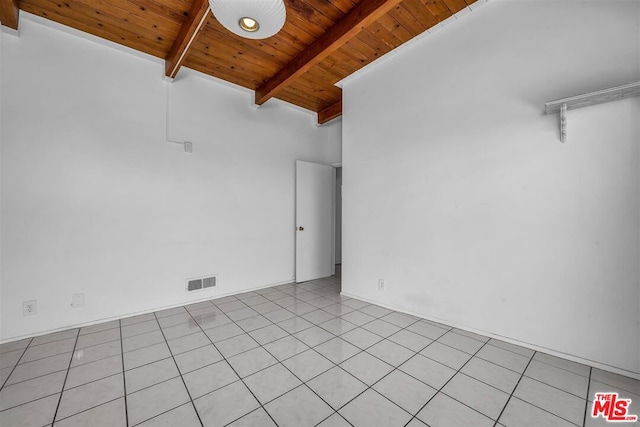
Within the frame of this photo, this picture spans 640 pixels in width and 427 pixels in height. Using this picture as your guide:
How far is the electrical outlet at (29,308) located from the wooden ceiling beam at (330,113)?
4548 mm

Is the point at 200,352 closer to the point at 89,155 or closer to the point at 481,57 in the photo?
the point at 89,155

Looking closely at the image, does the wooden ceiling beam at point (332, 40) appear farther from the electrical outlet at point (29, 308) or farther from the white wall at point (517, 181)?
the electrical outlet at point (29, 308)

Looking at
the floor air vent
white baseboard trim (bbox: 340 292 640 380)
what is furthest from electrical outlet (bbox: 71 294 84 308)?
white baseboard trim (bbox: 340 292 640 380)

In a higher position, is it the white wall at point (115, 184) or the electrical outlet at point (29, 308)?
the white wall at point (115, 184)

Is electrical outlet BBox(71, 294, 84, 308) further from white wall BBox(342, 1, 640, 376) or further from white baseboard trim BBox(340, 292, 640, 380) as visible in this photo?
white baseboard trim BBox(340, 292, 640, 380)

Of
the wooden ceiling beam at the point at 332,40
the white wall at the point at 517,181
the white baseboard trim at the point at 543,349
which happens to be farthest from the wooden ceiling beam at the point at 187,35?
the white baseboard trim at the point at 543,349

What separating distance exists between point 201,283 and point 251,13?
3.20 m

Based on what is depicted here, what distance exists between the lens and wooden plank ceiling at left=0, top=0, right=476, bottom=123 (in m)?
2.36

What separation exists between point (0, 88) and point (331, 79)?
11.7 feet

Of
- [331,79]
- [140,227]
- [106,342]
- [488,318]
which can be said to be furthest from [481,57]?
[106,342]

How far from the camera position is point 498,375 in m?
1.90

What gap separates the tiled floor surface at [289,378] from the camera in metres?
1.52

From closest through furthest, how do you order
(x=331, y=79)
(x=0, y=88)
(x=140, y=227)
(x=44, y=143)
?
(x=0, y=88) → (x=44, y=143) → (x=140, y=227) → (x=331, y=79)

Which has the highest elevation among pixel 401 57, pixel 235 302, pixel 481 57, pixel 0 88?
pixel 401 57
